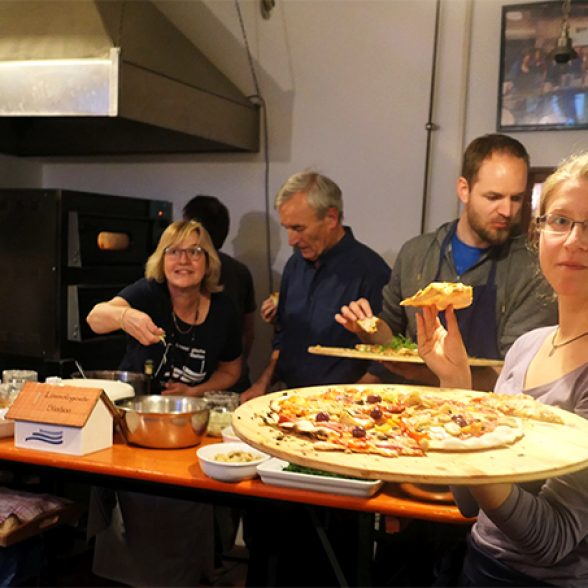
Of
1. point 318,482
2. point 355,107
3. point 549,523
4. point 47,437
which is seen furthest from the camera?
point 355,107

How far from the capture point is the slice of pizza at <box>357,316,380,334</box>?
2.73 meters

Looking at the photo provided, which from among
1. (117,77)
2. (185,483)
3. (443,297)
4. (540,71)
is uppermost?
(540,71)

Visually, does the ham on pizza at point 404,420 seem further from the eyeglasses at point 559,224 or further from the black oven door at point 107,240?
the black oven door at point 107,240

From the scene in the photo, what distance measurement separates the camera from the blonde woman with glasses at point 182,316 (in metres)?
3.01

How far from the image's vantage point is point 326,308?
331 cm

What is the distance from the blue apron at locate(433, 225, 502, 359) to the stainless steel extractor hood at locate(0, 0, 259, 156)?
1644 mm

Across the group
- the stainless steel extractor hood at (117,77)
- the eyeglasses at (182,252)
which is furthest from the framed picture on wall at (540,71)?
the eyeglasses at (182,252)

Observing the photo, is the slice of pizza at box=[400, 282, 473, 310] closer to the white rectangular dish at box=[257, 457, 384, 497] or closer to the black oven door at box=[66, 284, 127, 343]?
the white rectangular dish at box=[257, 457, 384, 497]

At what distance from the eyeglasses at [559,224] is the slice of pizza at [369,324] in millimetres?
1336

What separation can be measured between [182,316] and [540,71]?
2033 millimetres

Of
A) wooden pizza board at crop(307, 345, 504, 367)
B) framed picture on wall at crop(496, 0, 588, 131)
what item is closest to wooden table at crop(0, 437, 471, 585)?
wooden pizza board at crop(307, 345, 504, 367)

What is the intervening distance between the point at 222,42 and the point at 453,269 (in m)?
2.22

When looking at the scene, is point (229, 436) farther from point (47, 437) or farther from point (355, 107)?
point (355, 107)

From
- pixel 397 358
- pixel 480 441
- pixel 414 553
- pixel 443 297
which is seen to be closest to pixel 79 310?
pixel 397 358
